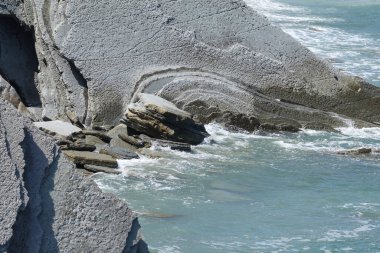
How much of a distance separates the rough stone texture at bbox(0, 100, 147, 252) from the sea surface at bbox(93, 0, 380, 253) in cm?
296

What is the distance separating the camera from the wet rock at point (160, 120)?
11.9 meters

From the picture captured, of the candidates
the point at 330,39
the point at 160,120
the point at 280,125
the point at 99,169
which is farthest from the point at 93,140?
the point at 330,39

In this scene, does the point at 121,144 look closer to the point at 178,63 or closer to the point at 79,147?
the point at 79,147

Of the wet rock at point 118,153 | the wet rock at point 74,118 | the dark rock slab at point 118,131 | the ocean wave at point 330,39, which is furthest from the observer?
the ocean wave at point 330,39

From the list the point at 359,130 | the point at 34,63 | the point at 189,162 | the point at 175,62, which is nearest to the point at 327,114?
the point at 359,130

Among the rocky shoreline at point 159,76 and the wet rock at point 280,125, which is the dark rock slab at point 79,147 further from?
the wet rock at point 280,125

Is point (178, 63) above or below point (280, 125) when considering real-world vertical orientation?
above

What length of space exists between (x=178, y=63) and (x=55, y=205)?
8.54 metres

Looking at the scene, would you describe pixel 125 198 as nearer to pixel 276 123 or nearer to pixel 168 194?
pixel 168 194

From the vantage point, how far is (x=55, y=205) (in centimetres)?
505

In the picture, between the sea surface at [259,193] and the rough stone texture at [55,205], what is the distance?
2958 millimetres

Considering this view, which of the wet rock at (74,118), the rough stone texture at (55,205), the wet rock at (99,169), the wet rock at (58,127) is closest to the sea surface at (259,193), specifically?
the wet rock at (99,169)

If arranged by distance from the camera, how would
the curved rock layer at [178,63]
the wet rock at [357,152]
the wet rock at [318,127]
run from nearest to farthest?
the wet rock at [357,152] < the curved rock layer at [178,63] < the wet rock at [318,127]

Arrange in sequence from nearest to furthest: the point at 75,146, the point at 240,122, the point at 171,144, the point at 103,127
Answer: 1. the point at 75,146
2. the point at 171,144
3. the point at 103,127
4. the point at 240,122
